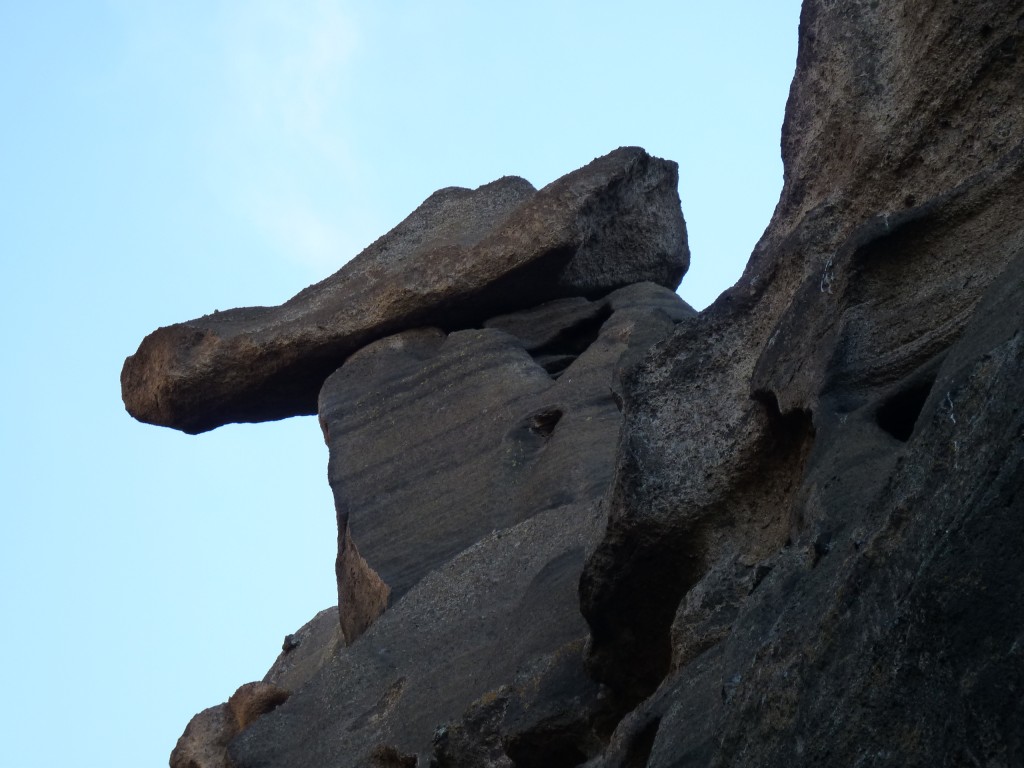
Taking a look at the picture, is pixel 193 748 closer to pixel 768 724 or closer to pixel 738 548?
pixel 738 548

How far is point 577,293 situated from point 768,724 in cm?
709

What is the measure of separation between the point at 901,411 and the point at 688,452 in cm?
86

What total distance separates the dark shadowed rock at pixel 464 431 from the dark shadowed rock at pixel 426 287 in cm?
18

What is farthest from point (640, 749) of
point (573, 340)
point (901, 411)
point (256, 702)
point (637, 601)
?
point (573, 340)

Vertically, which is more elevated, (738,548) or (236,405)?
(236,405)

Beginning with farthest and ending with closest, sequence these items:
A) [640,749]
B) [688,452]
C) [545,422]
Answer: [545,422] < [688,452] < [640,749]

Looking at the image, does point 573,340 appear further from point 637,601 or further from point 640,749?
point 640,749

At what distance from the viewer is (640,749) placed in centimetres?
427

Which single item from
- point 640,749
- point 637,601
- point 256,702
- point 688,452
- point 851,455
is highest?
point 256,702

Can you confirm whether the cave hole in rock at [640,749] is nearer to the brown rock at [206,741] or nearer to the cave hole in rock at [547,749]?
the cave hole in rock at [547,749]

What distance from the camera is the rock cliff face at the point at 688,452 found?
2.95m

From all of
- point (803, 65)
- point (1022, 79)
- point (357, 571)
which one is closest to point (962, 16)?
point (1022, 79)

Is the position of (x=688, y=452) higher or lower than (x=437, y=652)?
lower

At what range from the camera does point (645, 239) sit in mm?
10312
